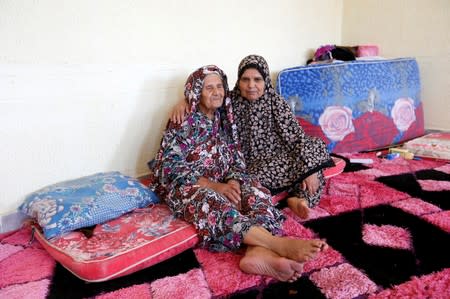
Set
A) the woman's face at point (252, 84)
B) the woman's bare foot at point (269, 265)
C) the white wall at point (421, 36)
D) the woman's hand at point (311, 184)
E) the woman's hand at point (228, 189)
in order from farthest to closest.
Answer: the white wall at point (421, 36) → the woman's face at point (252, 84) → the woman's hand at point (311, 184) → the woman's hand at point (228, 189) → the woman's bare foot at point (269, 265)

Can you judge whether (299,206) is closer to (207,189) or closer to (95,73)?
(207,189)

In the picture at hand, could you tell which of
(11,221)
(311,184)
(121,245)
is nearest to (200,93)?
(311,184)

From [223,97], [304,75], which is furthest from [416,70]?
[223,97]

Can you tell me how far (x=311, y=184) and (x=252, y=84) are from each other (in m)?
0.62

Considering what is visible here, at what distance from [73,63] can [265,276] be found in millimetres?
1424

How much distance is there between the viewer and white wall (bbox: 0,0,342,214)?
5.49 ft

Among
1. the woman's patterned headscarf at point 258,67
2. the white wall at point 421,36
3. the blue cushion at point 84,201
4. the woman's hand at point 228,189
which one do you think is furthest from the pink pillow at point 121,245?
the white wall at point 421,36

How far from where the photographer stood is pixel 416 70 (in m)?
2.84

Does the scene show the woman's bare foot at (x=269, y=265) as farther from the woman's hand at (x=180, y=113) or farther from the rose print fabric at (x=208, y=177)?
the woman's hand at (x=180, y=113)

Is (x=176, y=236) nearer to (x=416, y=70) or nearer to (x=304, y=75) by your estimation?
(x=304, y=75)

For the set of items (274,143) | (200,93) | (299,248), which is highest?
(200,93)

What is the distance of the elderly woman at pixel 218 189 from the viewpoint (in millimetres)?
1238

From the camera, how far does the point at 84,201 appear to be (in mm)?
1593

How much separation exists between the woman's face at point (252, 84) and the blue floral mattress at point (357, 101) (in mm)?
659
